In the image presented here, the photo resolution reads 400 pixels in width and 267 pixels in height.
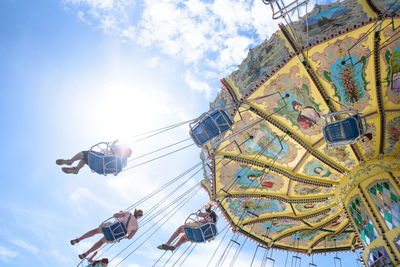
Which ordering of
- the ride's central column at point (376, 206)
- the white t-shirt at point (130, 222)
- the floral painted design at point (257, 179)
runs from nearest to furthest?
the ride's central column at point (376, 206) < the white t-shirt at point (130, 222) < the floral painted design at point (257, 179)

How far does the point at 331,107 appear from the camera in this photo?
6.63m

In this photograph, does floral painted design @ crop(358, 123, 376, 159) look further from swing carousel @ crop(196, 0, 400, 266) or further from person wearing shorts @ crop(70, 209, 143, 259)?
person wearing shorts @ crop(70, 209, 143, 259)

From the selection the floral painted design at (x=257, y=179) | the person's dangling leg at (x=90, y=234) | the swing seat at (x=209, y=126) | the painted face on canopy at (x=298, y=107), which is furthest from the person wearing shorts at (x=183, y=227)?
the painted face on canopy at (x=298, y=107)

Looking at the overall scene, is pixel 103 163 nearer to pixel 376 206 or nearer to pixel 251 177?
pixel 251 177

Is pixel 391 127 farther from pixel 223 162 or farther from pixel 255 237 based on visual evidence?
pixel 255 237

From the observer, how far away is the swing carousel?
5629 millimetres

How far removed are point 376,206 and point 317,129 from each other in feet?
7.12

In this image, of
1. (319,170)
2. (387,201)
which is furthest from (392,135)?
(319,170)

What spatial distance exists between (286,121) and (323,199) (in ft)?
9.14

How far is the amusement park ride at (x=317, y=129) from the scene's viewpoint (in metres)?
5.59

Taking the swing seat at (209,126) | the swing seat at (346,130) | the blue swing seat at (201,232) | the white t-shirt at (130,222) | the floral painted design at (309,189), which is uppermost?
the swing seat at (209,126)

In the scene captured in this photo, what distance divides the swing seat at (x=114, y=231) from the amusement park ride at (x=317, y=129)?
1272mm

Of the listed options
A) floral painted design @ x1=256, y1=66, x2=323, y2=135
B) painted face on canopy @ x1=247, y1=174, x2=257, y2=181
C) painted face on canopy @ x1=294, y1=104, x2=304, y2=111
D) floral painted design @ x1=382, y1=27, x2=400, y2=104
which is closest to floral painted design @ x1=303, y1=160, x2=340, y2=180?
floral painted design @ x1=256, y1=66, x2=323, y2=135

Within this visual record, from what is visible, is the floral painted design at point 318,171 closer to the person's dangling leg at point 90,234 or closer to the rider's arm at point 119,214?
the rider's arm at point 119,214
